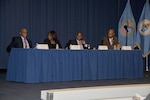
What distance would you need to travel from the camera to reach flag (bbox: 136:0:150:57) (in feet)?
35.4

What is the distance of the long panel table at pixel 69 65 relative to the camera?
21.4 feet

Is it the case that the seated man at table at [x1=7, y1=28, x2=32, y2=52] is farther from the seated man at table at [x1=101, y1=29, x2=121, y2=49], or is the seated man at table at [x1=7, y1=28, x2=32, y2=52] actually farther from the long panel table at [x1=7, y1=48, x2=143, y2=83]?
the seated man at table at [x1=101, y1=29, x2=121, y2=49]

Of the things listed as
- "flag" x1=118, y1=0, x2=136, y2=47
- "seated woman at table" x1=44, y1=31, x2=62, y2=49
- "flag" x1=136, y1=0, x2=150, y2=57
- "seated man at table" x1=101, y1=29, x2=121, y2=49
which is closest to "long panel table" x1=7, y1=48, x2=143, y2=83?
"seated man at table" x1=101, y1=29, x2=121, y2=49

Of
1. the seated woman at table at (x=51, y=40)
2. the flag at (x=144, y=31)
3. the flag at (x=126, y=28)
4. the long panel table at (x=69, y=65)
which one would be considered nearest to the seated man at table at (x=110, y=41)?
the long panel table at (x=69, y=65)

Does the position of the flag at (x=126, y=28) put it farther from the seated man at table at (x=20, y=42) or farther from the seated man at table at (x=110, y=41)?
the seated man at table at (x=20, y=42)

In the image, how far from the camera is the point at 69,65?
6934 mm

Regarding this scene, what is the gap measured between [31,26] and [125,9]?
3363 mm

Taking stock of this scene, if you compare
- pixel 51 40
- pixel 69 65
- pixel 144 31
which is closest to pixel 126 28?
pixel 144 31

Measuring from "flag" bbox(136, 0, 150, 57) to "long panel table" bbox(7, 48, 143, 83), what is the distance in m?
3.04

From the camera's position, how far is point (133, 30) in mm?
10859

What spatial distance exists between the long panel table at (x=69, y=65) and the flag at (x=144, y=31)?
304 centimetres

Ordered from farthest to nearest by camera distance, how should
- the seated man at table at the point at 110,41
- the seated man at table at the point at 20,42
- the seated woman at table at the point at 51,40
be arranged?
the seated man at table at the point at 110,41 < the seated woman at table at the point at 51,40 < the seated man at table at the point at 20,42

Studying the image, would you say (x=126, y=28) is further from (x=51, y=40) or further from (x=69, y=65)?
(x=69, y=65)

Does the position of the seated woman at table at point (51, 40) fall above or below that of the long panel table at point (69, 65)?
above
